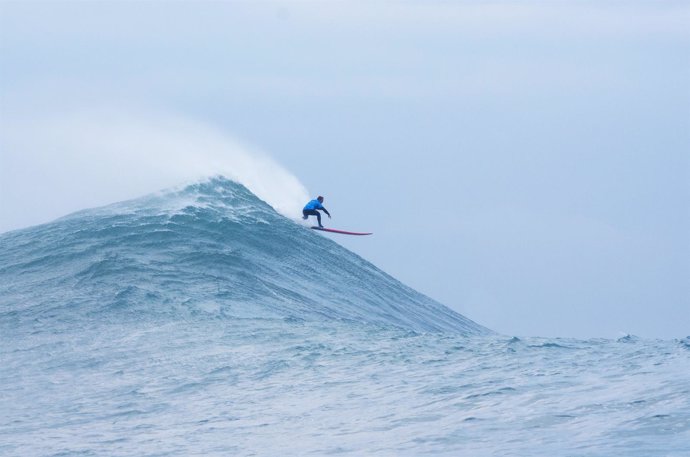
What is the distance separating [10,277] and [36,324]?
3247mm

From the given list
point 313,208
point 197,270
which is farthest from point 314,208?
point 197,270

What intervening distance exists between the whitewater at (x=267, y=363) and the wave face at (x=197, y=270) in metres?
0.05

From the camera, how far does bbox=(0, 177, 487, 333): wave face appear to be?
627 inches

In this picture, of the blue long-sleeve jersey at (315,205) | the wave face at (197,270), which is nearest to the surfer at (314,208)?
the blue long-sleeve jersey at (315,205)

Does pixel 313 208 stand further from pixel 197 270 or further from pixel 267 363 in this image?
pixel 267 363

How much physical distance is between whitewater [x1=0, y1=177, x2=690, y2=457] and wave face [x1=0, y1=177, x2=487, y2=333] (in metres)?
0.05

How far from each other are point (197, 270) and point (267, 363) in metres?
5.16

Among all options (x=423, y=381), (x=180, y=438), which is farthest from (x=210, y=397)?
(x=423, y=381)

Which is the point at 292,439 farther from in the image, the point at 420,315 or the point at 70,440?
the point at 420,315

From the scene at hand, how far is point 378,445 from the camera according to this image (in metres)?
9.00

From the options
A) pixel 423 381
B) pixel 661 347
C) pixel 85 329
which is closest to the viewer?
pixel 423 381

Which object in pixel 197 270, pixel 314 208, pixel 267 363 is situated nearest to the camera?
pixel 267 363

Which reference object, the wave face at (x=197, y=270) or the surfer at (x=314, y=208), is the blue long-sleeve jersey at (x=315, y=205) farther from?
the wave face at (x=197, y=270)

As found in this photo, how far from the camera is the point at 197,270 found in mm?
17234
